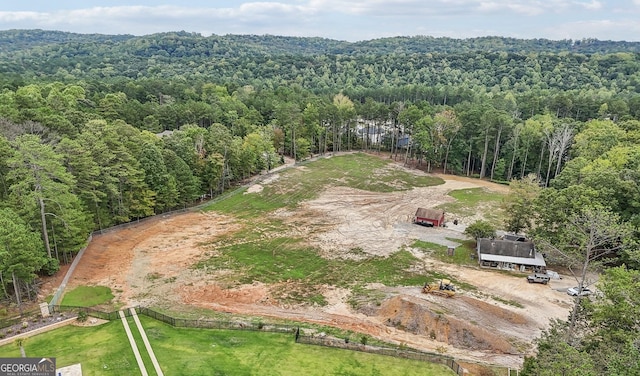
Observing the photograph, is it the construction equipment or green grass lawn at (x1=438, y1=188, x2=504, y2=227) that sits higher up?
the construction equipment

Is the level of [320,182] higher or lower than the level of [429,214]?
lower

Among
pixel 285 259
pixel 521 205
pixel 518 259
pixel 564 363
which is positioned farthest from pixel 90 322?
pixel 521 205

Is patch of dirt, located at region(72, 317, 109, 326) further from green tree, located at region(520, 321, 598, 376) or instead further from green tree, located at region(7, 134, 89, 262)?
green tree, located at region(520, 321, 598, 376)

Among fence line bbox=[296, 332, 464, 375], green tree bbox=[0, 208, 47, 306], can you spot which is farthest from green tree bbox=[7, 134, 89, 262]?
fence line bbox=[296, 332, 464, 375]

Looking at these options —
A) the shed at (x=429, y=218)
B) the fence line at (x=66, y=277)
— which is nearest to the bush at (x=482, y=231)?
the shed at (x=429, y=218)

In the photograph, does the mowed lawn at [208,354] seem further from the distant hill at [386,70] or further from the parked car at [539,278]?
the distant hill at [386,70]

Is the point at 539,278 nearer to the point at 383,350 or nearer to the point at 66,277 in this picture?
the point at 383,350
